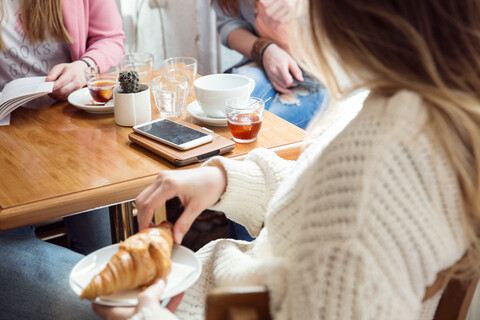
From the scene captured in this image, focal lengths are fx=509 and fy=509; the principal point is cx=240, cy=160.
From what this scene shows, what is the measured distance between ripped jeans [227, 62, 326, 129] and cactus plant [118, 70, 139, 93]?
26.1 inches

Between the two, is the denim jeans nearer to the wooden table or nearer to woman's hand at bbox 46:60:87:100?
the wooden table

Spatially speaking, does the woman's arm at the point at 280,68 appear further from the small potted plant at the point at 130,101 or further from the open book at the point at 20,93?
the open book at the point at 20,93

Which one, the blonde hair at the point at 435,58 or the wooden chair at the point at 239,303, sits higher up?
the blonde hair at the point at 435,58

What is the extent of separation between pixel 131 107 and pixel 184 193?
45 cm

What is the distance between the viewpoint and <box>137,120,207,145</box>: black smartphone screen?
46.4 inches

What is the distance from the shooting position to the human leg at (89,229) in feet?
5.34

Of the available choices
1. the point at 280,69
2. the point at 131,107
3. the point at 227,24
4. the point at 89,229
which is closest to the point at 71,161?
the point at 131,107

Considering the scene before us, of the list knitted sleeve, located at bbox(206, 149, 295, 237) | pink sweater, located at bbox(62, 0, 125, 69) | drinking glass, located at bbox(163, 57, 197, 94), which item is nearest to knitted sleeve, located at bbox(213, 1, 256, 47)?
pink sweater, located at bbox(62, 0, 125, 69)

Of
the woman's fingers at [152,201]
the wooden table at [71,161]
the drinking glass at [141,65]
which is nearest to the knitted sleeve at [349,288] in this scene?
the woman's fingers at [152,201]

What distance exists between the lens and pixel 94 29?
1.84 m

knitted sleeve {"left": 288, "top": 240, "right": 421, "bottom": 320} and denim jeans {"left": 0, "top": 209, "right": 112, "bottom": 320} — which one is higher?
knitted sleeve {"left": 288, "top": 240, "right": 421, "bottom": 320}

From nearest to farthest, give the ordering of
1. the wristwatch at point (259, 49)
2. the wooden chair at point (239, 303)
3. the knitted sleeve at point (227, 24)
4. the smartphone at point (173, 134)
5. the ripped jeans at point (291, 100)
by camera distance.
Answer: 1. the wooden chair at point (239, 303)
2. the smartphone at point (173, 134)
3. the ripped jeans at point (291, 100)
4. the wristwatch at point (259, 49)
5. the knitted sleeve at point (227, 24)

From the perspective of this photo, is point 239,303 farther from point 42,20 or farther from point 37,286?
point 42,20

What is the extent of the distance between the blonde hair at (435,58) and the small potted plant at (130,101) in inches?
28.0
